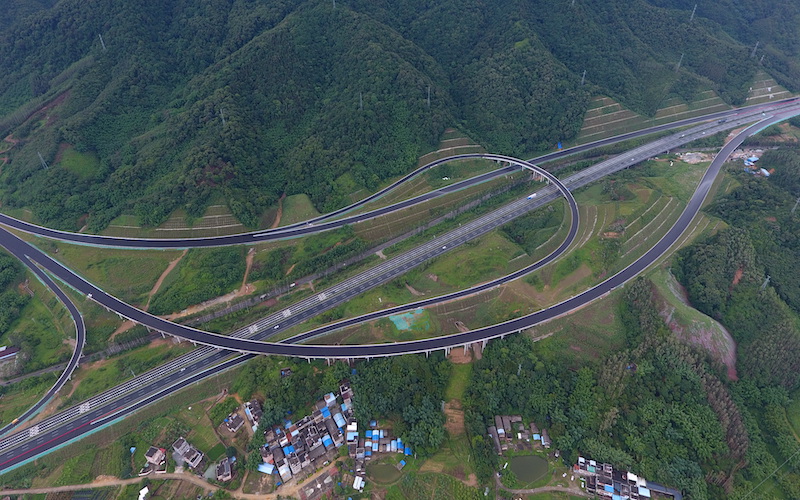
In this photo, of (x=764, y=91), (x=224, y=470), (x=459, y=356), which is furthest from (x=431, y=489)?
(x=764, y=91)

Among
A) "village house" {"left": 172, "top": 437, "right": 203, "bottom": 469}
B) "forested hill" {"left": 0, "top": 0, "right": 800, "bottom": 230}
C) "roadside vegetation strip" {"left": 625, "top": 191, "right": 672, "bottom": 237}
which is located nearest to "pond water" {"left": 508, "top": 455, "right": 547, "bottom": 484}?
"village house" {"left": 172, "top": 437, "right": 203, "bottom": 469}

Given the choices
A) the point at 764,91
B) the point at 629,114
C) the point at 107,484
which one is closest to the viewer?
the point at 107,484

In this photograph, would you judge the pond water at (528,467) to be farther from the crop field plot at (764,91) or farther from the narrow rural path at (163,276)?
the crop field plot at (764,91)

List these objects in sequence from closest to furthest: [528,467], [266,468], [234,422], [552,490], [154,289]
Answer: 1. [552,490]
2. [266,468]
3. [528,467]
4. [234,422]
5. [154,289]

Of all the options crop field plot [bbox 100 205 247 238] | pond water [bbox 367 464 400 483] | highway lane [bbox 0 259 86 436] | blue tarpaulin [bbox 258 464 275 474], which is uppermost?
crop field plot [bbox 100 205 247 238]

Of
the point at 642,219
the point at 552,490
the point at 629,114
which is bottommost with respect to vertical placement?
the point at 552,490

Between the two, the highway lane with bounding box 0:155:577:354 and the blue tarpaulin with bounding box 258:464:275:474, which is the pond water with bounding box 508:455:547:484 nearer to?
the blue tarpaulin with bounding box 258:464:275:474

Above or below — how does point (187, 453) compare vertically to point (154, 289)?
below

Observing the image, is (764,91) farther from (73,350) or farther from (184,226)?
(73,350)
